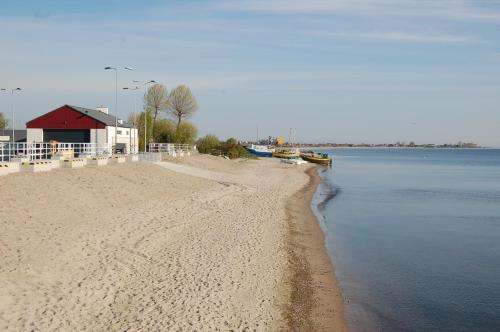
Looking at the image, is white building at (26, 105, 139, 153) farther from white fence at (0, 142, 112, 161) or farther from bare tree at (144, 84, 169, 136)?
bare tree at (144, 84, 169, 136)

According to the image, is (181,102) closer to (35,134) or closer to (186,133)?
(186,133)

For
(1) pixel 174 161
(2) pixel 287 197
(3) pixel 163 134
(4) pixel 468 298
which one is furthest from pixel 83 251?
(3) pixel 163 134

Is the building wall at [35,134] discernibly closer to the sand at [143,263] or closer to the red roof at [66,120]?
the red roof at [66,120]

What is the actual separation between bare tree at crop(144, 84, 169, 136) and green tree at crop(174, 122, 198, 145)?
3.88 metres

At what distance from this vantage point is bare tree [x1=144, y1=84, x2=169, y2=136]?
243 feet

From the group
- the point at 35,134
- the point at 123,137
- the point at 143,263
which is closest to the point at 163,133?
the point at 123,137

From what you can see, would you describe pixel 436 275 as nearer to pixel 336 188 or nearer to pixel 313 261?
pixel 313 261

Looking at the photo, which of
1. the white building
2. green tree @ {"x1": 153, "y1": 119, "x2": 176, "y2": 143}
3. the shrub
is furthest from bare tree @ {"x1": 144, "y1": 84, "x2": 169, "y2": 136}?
the white building

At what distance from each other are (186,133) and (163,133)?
3476 mm

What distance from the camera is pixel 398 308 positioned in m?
12.9

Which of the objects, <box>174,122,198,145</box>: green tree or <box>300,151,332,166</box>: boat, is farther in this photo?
<box>300,151,332,166</box>: boat

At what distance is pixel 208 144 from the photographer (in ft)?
276

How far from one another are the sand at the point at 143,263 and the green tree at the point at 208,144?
5668 cm

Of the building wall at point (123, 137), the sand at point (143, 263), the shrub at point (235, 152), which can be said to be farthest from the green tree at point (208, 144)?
the sand at point (143, 263)
